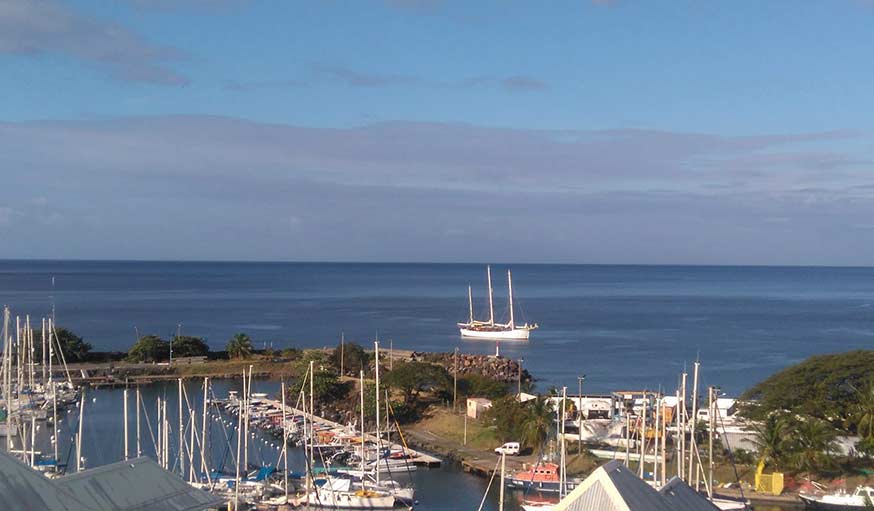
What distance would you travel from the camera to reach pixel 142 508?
14.1m

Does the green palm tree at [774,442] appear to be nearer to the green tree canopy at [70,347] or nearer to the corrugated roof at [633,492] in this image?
the corrugated roof at [633,492]

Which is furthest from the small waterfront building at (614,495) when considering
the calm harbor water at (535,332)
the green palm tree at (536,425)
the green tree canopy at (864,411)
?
the green palm tree at (536,425)

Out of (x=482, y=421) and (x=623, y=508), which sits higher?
(x=623, y=508)

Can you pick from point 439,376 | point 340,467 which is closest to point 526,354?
point 439,376

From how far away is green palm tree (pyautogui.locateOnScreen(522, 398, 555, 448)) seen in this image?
1622 inches

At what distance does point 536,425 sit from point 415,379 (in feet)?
38.8

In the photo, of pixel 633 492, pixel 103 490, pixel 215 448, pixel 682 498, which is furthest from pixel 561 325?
pixel 103 490

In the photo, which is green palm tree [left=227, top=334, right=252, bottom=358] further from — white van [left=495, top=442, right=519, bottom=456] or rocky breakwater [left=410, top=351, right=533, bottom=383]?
white van [left=495, top=442, right=519, bottom=456]

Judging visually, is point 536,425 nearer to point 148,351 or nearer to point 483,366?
point 483,366

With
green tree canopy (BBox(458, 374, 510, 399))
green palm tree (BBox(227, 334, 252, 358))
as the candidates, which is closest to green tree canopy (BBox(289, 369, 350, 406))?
green tree canopy (BBox(458, 374, 510, 399))

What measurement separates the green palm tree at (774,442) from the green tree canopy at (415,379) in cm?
1980

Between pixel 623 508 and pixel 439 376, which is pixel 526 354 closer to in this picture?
pixel 439 376

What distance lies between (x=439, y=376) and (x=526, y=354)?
134 ft

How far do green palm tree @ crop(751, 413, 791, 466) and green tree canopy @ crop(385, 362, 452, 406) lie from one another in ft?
65.0
